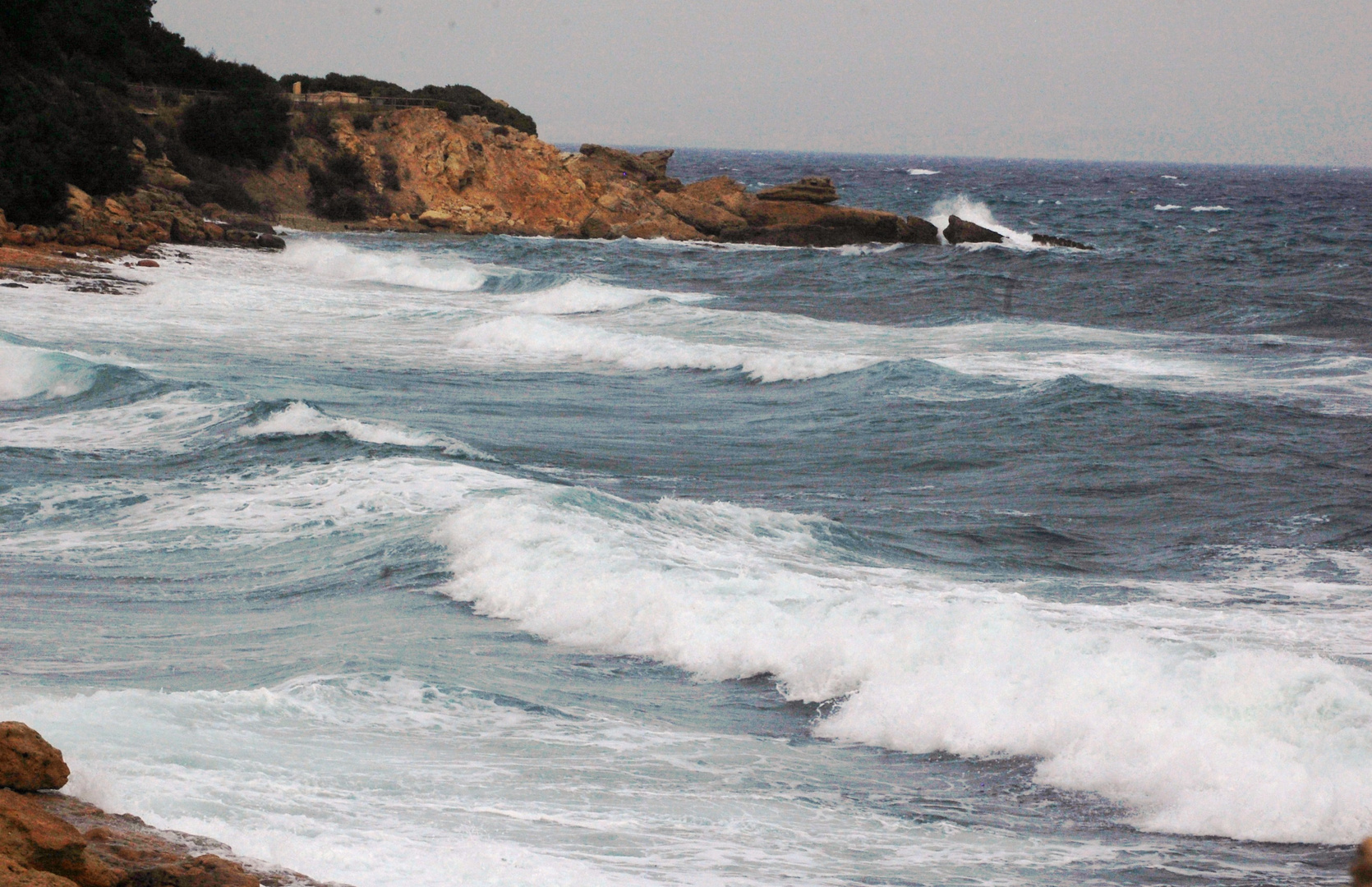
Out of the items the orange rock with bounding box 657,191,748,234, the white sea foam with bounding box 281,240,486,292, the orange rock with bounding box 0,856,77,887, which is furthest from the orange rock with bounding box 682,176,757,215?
the orange rock with bounding box 0,856,77,887

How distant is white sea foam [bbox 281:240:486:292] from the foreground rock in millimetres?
30641

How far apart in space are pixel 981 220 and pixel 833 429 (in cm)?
4638

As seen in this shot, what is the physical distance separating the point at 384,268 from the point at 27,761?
33.7m

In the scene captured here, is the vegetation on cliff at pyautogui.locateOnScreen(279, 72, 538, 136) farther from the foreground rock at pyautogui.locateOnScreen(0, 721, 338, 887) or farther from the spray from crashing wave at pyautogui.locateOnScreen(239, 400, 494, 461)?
the foreground rock at pyautogui.locateOnScreen(0, 721, 338, 887)

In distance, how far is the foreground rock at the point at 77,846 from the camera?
3.78 meters

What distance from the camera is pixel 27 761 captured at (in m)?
4.57

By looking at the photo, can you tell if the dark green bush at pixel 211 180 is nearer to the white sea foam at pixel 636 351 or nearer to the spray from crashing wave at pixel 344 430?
the white sea foam at pixel 636 351

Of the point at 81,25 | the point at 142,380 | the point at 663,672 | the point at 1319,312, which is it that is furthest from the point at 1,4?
the point at 663,672

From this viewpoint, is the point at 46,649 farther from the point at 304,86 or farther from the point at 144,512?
the point at 304,86

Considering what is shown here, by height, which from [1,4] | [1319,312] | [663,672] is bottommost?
[663,672]

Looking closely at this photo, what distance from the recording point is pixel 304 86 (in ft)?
209

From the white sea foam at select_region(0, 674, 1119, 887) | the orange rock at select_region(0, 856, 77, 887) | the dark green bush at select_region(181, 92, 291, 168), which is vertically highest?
the dark green bush at select_region(181, 92, 291, 168)

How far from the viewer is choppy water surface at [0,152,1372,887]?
5688mm

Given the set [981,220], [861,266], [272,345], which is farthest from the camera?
[981,220]
